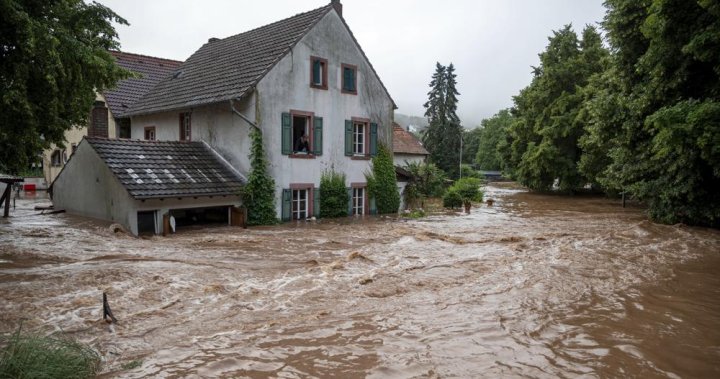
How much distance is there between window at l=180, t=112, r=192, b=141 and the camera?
21859 mm

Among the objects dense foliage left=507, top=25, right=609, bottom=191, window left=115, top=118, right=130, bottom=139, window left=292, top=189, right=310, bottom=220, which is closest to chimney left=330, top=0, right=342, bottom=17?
window left=292, top=189, right=310, bottom=220

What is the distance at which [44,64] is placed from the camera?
32.4ft

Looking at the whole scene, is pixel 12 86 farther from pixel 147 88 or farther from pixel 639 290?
pixel 147 88

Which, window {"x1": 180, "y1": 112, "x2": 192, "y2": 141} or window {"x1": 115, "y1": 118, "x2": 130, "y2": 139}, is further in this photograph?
window {"x1": 115, "y1": 118, "x2": 130, "y2": 139}

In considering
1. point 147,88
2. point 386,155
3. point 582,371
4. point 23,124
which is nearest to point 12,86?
point 23,124

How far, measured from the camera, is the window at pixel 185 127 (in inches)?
861

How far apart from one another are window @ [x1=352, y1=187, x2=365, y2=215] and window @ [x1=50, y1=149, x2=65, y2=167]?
21.2 metres

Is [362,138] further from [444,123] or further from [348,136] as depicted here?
[444,123]

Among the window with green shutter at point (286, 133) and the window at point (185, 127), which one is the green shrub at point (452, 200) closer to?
the window with green shutter at point (286, 133)

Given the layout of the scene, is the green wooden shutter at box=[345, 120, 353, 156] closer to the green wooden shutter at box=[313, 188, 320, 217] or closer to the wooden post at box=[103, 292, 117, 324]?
the green wooden shutter at box=[313, 188, 320, 217]

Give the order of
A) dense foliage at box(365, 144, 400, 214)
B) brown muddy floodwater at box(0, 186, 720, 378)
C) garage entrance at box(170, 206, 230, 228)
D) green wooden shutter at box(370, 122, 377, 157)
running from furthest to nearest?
dense foliage at box(365, 144, 400, 214), green wooden shutter at box(370, 122, 377, 157), garage entrance at box(170, 206, 230, 228), brown muddy floodwater at box(0, 186, 720, 378)

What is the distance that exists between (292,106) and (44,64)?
11012 millimetres

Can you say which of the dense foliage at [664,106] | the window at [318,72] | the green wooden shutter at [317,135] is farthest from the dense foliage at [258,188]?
the dense foliage at [664,106]

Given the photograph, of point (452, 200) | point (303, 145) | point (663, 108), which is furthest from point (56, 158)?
point (663, 108)
